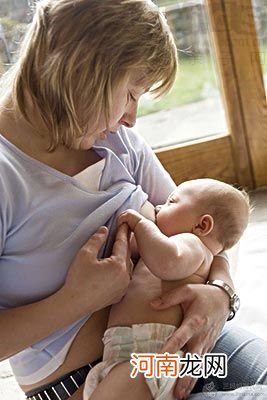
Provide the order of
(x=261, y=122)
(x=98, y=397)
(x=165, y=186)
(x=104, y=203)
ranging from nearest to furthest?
(x=98, y=397) < (x=104, y=203) < (x=165, y=186) < (x=261, y=122)

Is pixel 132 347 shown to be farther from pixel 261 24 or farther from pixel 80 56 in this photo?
pixel 261 24

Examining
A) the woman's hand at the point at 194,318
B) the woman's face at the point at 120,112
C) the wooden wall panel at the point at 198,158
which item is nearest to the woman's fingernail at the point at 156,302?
the woman's hand at the point at 194,318

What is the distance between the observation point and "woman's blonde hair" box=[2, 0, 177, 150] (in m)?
0.85

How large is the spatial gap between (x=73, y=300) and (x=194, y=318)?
177 millimetres

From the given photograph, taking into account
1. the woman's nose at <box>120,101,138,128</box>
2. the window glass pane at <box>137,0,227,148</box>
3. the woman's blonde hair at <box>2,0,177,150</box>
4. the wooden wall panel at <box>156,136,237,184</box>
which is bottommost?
the wooden wall panel at <box>156,136,237,184</box>

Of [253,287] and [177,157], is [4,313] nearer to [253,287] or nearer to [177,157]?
[253,287]

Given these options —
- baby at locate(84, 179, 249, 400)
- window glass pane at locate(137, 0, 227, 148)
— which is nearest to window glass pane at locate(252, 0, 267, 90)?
window glass pane at locate(137, 0, 227, 148)

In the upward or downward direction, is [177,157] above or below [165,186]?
below

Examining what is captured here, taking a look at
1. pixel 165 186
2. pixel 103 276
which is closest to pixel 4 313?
pixel 103 276

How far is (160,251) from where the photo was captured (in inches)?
35.9

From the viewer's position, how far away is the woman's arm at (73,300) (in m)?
0.86

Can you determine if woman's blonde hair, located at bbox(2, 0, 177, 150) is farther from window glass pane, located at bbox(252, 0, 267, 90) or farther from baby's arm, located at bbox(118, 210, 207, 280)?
window glass pane, located at bbox(252, 0, 267, 90)

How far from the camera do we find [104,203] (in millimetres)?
948

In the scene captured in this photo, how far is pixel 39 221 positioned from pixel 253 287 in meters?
0.64
